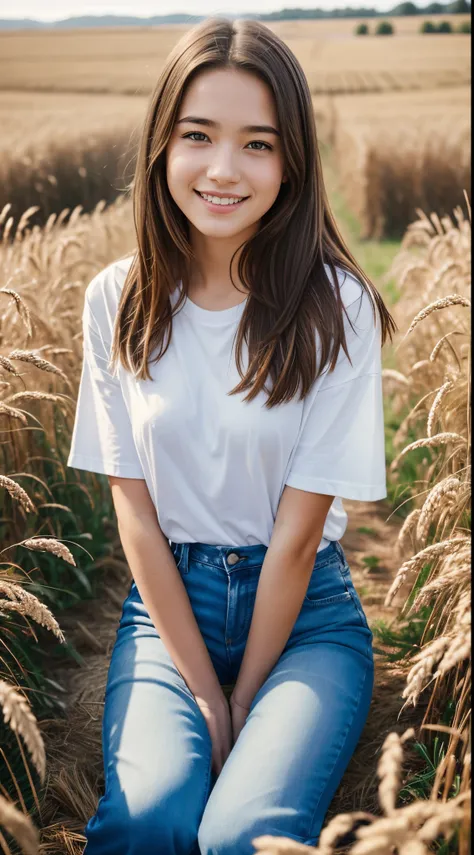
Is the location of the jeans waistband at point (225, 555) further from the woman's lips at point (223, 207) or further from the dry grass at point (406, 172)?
the dry grass at point (406, 172)

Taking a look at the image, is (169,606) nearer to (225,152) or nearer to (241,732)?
(241,732)

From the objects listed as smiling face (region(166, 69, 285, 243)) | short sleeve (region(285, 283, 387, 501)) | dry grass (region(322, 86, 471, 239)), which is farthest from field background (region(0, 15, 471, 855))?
dry grass (region(322, 86, 471, 239))

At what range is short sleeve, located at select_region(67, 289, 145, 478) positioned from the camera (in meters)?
1.66

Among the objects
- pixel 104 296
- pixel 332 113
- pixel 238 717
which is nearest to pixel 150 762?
pixel 238 717

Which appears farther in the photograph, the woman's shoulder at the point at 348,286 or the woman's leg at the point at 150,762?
the woman's shoulder at the point at 348,286

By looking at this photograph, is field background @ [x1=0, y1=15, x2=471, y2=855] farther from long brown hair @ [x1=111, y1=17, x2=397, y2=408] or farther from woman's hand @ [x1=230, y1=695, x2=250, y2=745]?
woman's hand @ [x1=230, y1=695, x2=250, y2=745]

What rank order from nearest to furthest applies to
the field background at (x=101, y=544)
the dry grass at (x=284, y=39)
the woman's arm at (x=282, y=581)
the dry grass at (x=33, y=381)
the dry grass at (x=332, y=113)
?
the field background at (x=101, y=544), the woman's arm at (x=282, y=581), the dry grass at (x=33, y=381), the dry grass at (x=332, y=113), the dry grass at (x=284, y=39)

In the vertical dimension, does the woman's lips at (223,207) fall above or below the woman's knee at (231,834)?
above

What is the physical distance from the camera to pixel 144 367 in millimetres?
1570

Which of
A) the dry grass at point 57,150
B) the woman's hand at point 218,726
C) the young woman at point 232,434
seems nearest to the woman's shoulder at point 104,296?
the young woman at point 232,434

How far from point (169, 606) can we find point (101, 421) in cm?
40

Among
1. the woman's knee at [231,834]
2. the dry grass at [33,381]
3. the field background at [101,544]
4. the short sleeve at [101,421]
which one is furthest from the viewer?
the dry grass at [33,381]

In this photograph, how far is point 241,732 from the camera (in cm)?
143

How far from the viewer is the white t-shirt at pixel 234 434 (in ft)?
4.97
